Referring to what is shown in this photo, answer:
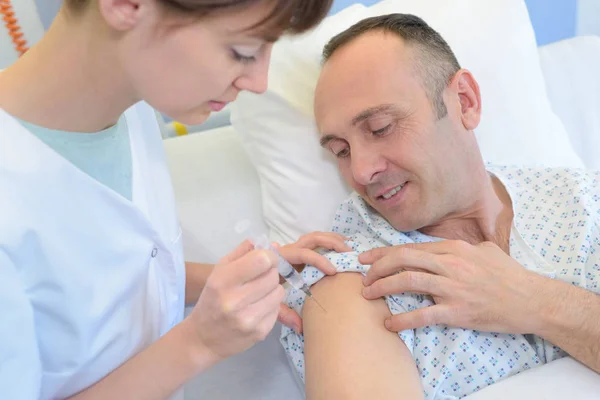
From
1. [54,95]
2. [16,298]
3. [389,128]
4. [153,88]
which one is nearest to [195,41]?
[153,88]

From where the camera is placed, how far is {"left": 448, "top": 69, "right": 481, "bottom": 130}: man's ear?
1.31 m

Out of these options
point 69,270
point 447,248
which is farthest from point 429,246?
point 69,270

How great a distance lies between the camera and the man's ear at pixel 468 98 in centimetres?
131

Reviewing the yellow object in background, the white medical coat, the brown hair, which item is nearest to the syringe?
the white medical coat

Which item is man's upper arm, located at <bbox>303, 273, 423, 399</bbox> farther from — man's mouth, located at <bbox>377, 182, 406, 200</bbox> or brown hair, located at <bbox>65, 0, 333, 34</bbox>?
brown hair, located at <bbox>65, 0, 333, 34</bbox>

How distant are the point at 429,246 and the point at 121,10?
Answer: 0.75m

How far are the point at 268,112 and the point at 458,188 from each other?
0.55 metres

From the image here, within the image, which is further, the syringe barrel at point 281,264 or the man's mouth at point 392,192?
the man's mouth at point 392,192

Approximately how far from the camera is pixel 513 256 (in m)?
1.24

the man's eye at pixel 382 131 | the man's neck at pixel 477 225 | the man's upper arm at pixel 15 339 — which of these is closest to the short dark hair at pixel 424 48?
the man's eye at pixel 382 131

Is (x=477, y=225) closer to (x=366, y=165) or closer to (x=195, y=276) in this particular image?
(x=366, y=165)

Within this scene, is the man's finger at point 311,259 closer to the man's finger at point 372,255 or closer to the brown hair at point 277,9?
the man's finger at point 372,255

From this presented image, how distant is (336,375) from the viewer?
950 mm

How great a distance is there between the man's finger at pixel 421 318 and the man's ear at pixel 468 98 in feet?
1.66
